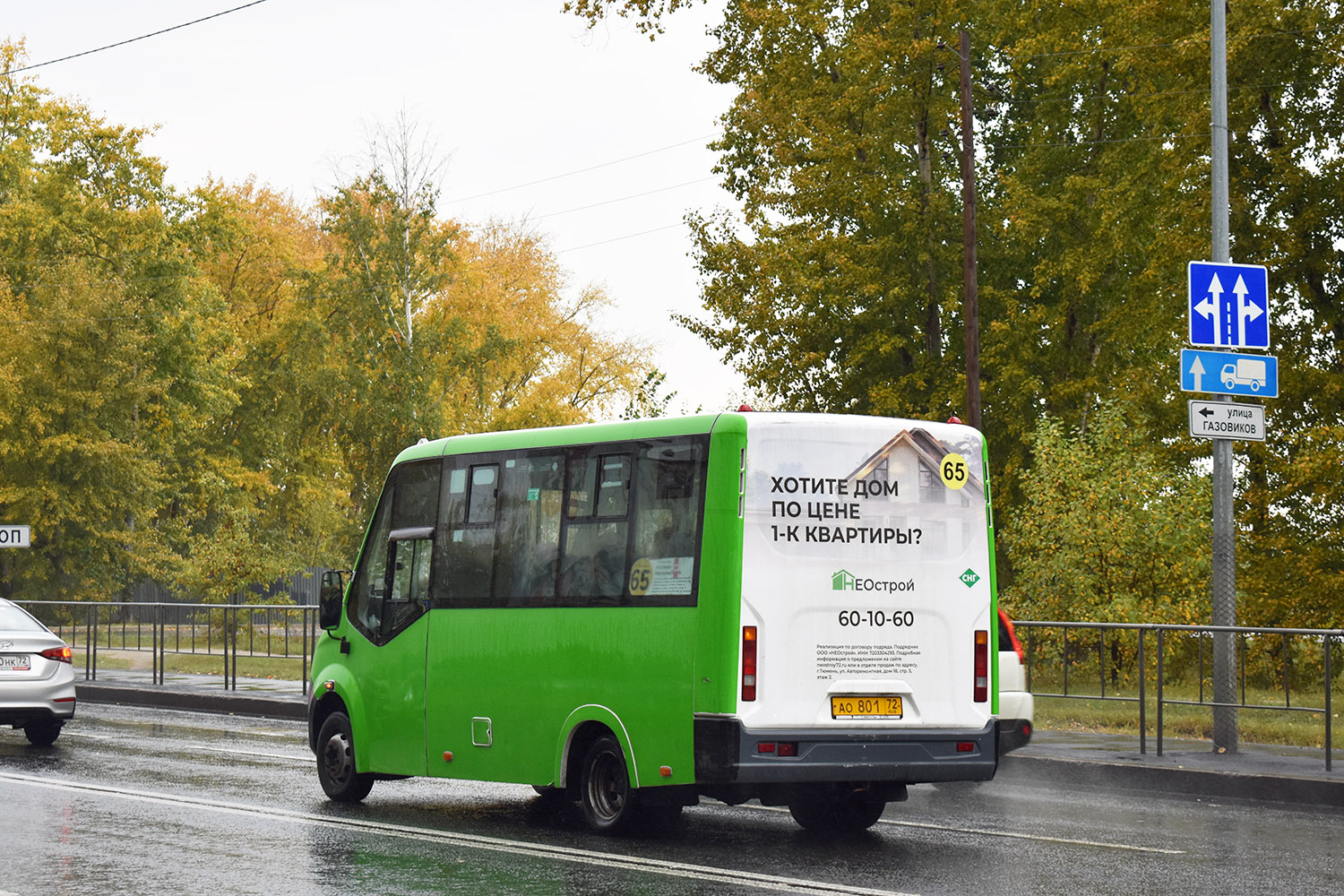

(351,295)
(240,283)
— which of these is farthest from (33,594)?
(240,283)

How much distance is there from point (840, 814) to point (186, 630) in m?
15.6

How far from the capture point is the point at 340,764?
12469 millimetres

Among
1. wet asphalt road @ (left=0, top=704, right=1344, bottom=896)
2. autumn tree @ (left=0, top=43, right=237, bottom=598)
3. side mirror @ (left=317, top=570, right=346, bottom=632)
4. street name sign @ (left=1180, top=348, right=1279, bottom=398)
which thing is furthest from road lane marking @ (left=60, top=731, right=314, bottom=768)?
autumn tree @ (left=0, top=43, right=237, bottom=598)

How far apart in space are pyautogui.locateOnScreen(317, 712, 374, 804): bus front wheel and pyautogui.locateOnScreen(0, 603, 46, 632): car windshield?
658cm

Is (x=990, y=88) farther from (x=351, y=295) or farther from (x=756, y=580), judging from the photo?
(x=756, y=580)

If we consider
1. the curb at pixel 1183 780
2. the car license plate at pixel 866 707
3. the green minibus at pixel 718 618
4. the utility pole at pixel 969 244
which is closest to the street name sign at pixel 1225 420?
the curb at pixel 1183 780

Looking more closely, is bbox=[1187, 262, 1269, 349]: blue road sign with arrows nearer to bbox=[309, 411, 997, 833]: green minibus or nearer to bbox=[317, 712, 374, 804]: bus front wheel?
bbox=[309, 411, 997, 833]: green minibus

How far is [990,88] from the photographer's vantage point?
41.1 meters

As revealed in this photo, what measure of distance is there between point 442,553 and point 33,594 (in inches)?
1620

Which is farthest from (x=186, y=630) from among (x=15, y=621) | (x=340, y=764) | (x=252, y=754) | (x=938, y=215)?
(x=938, y=215)

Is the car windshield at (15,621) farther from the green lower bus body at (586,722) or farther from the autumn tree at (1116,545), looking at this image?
the autumn tree at (1116,545)

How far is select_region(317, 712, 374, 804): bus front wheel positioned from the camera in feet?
40.5

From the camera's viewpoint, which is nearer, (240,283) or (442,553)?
(442,553)

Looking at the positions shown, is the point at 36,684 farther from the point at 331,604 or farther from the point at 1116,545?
the point at 1116,545
